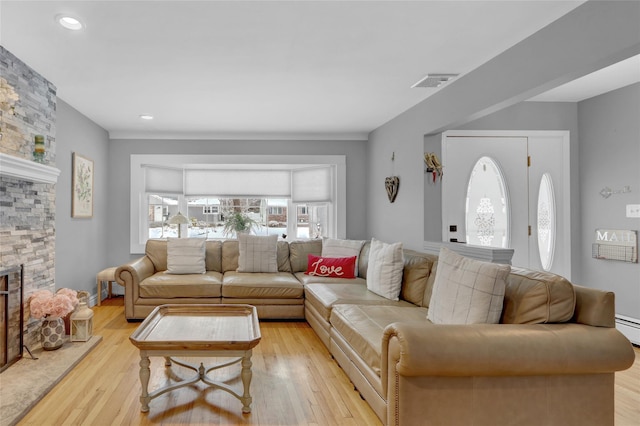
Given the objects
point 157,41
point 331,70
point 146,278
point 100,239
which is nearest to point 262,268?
point 146,278

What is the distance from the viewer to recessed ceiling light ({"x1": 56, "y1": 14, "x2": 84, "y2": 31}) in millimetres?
2459

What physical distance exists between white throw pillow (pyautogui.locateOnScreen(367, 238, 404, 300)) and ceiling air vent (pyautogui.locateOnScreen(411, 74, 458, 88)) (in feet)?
4.78

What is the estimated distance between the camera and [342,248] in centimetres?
509

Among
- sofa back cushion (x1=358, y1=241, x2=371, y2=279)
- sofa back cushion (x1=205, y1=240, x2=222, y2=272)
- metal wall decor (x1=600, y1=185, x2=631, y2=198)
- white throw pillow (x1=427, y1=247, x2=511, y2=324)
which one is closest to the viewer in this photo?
white throw pillow (x1=427, y1=247, x2=511, y2=324)

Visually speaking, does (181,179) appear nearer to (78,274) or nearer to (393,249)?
(78,274)

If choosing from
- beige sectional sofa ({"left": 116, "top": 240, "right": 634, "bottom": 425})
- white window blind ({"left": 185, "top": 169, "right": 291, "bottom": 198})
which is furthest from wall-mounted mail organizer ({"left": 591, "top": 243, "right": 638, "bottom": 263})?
white window blind ({"left": 185, "top": 169, "right": 291, "bottom": 198})

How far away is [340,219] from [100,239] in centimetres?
333

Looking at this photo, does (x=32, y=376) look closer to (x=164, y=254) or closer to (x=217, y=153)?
(x=164, y=254)

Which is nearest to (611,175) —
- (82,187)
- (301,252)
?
(301,252)

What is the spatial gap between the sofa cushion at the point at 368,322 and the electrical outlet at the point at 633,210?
2351mm

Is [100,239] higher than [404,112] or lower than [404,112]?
lower

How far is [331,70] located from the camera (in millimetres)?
3350

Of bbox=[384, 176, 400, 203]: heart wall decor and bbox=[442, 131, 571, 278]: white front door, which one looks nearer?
bbox=[442, 131, 571, 278]: white front door

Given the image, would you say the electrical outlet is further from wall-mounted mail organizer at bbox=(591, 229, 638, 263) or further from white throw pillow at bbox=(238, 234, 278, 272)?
white throw pillow at bbox=(238, 234, 278, 272)
